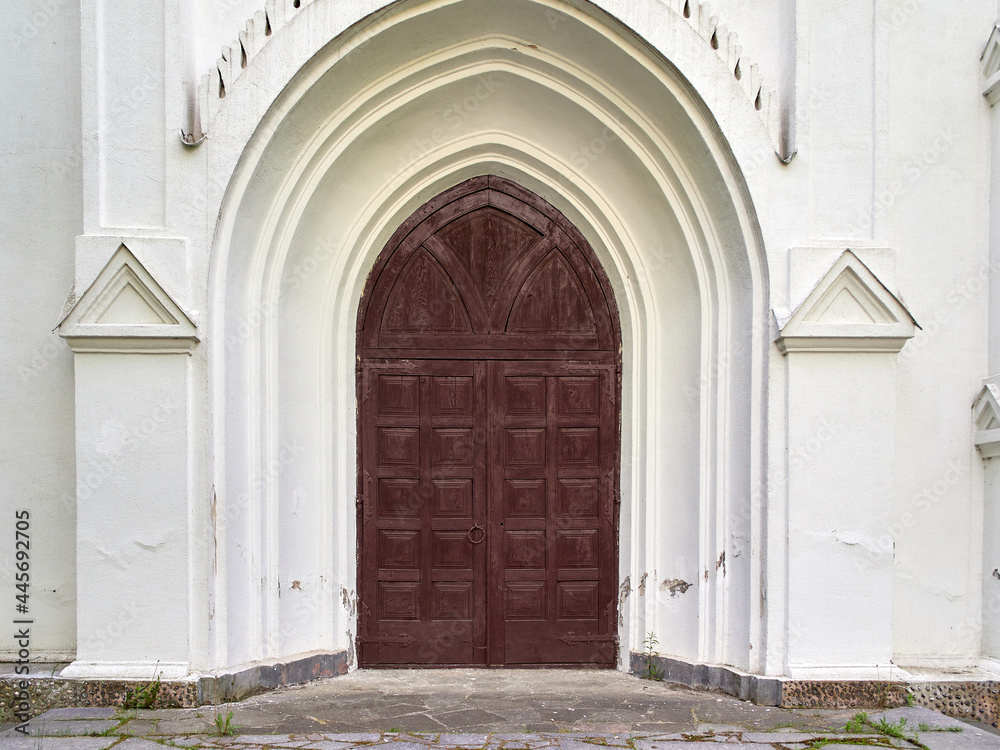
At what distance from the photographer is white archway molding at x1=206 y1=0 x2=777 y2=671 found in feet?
15.9

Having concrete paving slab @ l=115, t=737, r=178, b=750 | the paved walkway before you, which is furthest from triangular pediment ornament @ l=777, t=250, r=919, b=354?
concrete paving slab @ l=115, t=737, r=178, b=750

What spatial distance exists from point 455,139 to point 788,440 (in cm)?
297

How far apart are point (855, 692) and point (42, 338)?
5.31 metres

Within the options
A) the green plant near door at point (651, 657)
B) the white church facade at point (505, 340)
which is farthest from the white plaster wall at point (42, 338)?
the green plant near door at point (651, 657)

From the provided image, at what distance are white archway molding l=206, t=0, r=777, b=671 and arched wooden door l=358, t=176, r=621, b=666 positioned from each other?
179 millimetres

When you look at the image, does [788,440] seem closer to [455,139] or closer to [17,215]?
[455,139]

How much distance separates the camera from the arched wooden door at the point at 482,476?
18.3 ft

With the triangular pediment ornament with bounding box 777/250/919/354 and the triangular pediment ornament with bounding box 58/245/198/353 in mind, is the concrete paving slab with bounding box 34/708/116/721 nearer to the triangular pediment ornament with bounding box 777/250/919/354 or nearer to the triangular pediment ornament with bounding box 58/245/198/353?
the triangular pediment ornament with bounding box 58/245/198/353

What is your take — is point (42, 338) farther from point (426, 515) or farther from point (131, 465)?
point (426, 515)

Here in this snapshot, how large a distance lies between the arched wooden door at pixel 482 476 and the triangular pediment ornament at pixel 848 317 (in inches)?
55.1

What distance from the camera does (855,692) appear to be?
15.1 feet

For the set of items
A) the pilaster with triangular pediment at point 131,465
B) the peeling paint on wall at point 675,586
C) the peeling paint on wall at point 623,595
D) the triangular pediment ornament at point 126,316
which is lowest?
the peeling paint on wall at point 623,595

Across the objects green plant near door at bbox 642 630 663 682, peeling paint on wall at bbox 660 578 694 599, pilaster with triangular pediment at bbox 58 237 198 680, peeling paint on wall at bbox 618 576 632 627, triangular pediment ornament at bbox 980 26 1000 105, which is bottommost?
green plant near door at bbox 642 630 663 682

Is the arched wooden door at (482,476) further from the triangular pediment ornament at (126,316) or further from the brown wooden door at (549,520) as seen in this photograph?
the triangular pediment ornament at (126,316)
